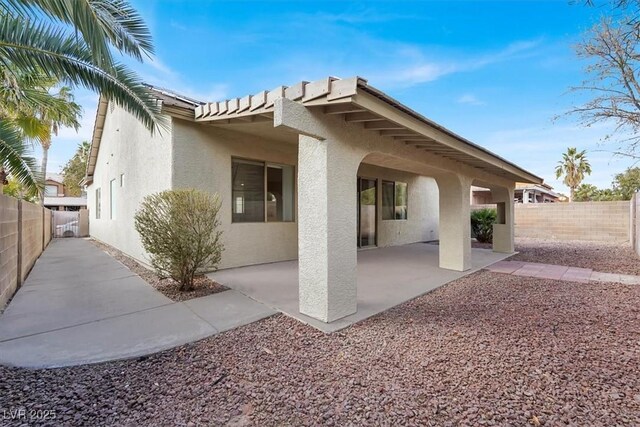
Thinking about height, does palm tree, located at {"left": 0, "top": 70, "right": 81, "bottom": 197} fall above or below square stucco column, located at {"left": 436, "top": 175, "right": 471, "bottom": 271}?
above

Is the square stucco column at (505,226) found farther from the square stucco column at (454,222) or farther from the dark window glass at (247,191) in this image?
the dark window glass at (247,191)

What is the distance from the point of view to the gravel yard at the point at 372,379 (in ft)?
8.36

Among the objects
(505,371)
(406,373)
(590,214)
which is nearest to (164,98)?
(406,373)

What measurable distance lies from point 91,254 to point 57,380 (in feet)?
33.9

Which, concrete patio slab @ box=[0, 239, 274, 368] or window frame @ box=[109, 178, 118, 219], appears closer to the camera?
concrete patio slab @ box=[0, 239, 274, 368]

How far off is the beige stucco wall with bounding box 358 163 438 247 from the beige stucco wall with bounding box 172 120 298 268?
456cm

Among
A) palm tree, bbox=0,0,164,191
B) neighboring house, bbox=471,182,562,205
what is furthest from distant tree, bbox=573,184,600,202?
palm tree, bbox=0,0,164,191

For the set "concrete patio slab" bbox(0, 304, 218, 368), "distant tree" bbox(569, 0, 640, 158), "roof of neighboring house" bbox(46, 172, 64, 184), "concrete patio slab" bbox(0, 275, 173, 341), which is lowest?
"concrete patio slab" bbox(0, 304, 218, 368)

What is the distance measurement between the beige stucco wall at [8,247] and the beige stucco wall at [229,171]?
9.34 feet

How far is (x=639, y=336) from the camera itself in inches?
158

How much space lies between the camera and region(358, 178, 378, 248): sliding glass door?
12.5 m

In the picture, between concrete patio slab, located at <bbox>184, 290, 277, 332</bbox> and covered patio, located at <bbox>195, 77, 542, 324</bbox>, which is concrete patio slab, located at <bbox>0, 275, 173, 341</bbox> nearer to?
concrete patio slab, located at <bbox>184, 290, 277, 332</bbox>

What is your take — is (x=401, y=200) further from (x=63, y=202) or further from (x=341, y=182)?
(x=63, y=202)

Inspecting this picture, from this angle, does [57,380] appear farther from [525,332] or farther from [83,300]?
[525,332]
